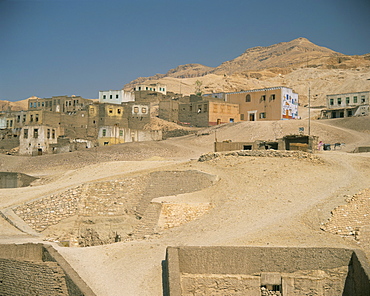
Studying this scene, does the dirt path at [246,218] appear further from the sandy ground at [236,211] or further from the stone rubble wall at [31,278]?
the stone rubble wall at [31,278]

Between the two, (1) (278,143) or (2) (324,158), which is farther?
(1) (278,143)

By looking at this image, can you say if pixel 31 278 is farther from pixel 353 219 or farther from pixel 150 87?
pixel 150 87

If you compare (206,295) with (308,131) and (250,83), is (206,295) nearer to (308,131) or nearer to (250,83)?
(308,131)

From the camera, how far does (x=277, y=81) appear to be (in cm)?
11506

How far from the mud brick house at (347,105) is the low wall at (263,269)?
147ft

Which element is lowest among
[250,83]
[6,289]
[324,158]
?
[6,289]

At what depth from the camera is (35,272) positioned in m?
15.2

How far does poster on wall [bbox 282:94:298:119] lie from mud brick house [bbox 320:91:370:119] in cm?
467

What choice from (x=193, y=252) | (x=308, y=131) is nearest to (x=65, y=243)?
(x=193, y=252)

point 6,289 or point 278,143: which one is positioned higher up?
point 278,143

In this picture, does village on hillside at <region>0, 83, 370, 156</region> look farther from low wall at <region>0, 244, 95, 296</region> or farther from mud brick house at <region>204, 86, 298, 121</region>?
low wall at <region>0, 244, 95, 296</region>

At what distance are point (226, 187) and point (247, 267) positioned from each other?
863cm

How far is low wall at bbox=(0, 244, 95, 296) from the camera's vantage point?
14.5 metres

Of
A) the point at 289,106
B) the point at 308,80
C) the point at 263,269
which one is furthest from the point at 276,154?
the point at 308,80
